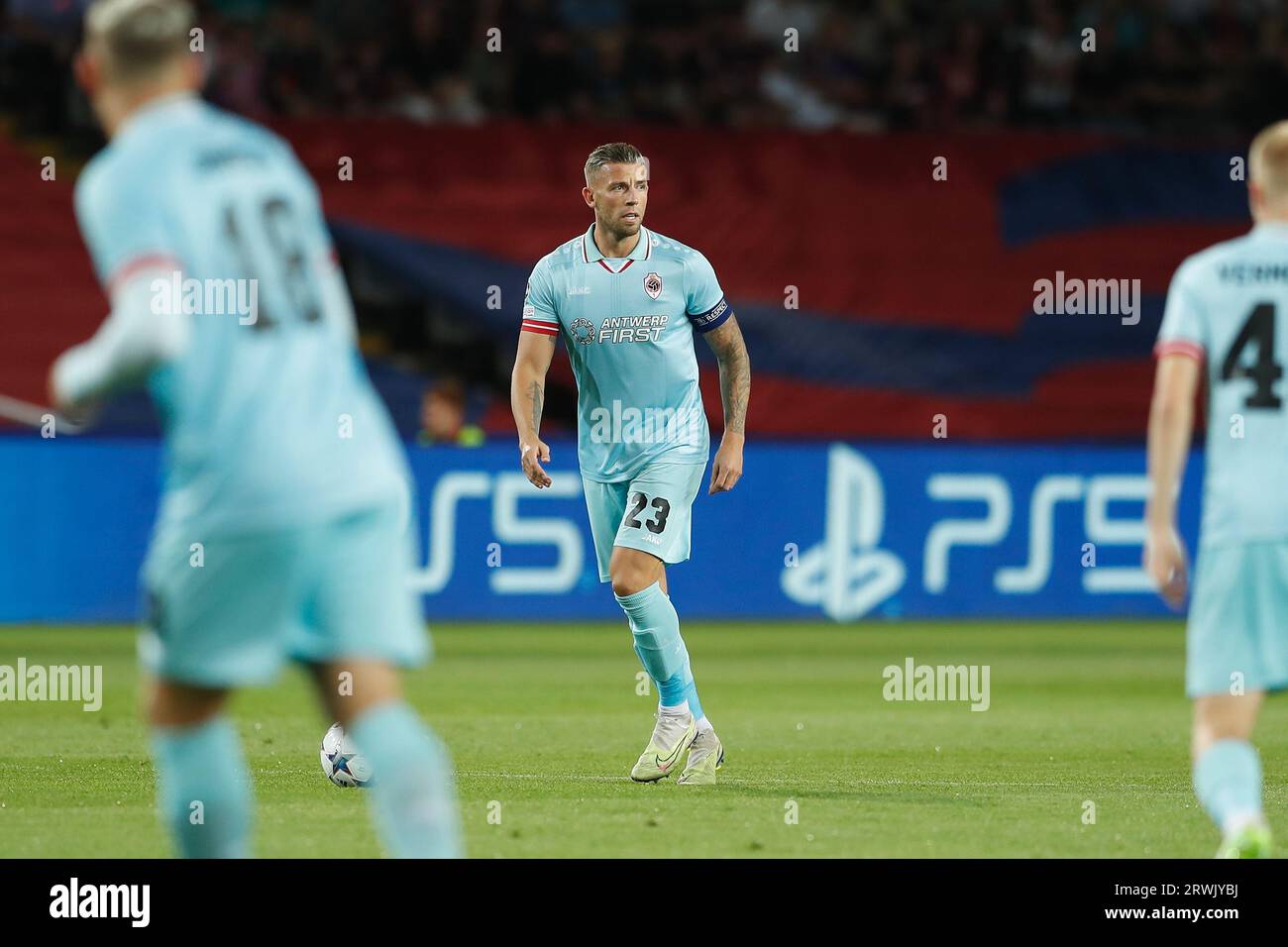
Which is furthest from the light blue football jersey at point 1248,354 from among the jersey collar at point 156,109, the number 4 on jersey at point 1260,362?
the jersey collar at point 156,109

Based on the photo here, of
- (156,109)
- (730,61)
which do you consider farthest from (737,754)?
(730,61)

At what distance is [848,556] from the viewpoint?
1702 centimetres

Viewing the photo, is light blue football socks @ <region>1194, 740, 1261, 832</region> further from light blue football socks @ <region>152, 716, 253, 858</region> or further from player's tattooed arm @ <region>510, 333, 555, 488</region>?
player's tattooed arm @ <region>510, 333, 555, 488</region>

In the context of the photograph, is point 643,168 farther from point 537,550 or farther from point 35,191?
point 35,191

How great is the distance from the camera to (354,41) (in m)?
20.5

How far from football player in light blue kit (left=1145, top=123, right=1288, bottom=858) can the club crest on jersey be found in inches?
137

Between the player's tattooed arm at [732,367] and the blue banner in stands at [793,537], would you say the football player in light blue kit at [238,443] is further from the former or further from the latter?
the blue banner in stands at [793,537]

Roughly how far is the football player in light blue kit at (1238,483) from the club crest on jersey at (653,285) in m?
3.47

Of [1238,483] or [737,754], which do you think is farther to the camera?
[737,754]

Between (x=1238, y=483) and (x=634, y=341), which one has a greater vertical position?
(x=634, y=341)

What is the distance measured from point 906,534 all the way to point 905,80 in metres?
6.40

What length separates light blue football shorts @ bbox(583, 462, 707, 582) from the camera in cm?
872

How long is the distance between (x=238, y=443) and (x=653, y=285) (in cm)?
461

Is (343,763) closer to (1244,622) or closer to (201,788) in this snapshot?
(201,788)
